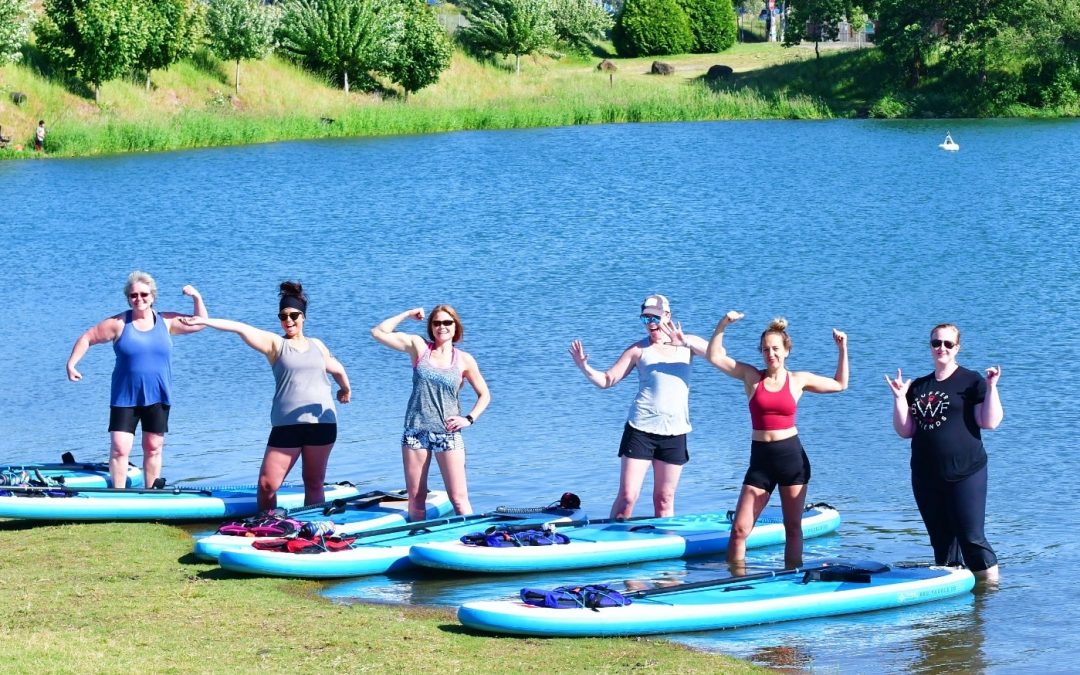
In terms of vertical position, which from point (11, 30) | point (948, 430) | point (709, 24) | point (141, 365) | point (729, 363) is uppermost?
point (709, 24)

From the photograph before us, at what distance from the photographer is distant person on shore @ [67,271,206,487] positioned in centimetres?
1269

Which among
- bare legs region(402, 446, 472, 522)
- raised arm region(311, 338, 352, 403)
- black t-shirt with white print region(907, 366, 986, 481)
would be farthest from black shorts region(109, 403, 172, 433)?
black t-shirt with white print region(907, 366, 986, 481)

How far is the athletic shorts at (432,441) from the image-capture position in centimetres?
1168

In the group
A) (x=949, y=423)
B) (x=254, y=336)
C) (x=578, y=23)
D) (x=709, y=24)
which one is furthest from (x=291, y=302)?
(x=709, y=24)

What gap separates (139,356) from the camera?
12766 mm

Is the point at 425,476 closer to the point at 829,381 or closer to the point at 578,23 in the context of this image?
the point at 829,381

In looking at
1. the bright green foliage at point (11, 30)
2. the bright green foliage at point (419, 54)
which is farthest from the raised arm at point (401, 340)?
the bright green foliage at point (419, 54)

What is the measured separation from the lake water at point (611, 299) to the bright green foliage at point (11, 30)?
6.28 metres

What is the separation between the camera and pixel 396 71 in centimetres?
7200

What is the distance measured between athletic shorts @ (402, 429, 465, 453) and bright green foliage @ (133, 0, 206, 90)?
51703 millimetres

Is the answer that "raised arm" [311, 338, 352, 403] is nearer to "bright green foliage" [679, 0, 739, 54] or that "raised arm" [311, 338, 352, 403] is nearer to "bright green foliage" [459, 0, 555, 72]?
"bright green foliage" [459, 0, 555, 72]

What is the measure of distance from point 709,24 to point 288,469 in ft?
267

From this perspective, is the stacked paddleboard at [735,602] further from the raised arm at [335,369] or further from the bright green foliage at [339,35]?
the bright green foliage at [339,35]

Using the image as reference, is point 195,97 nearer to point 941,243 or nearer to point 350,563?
point 941,243
